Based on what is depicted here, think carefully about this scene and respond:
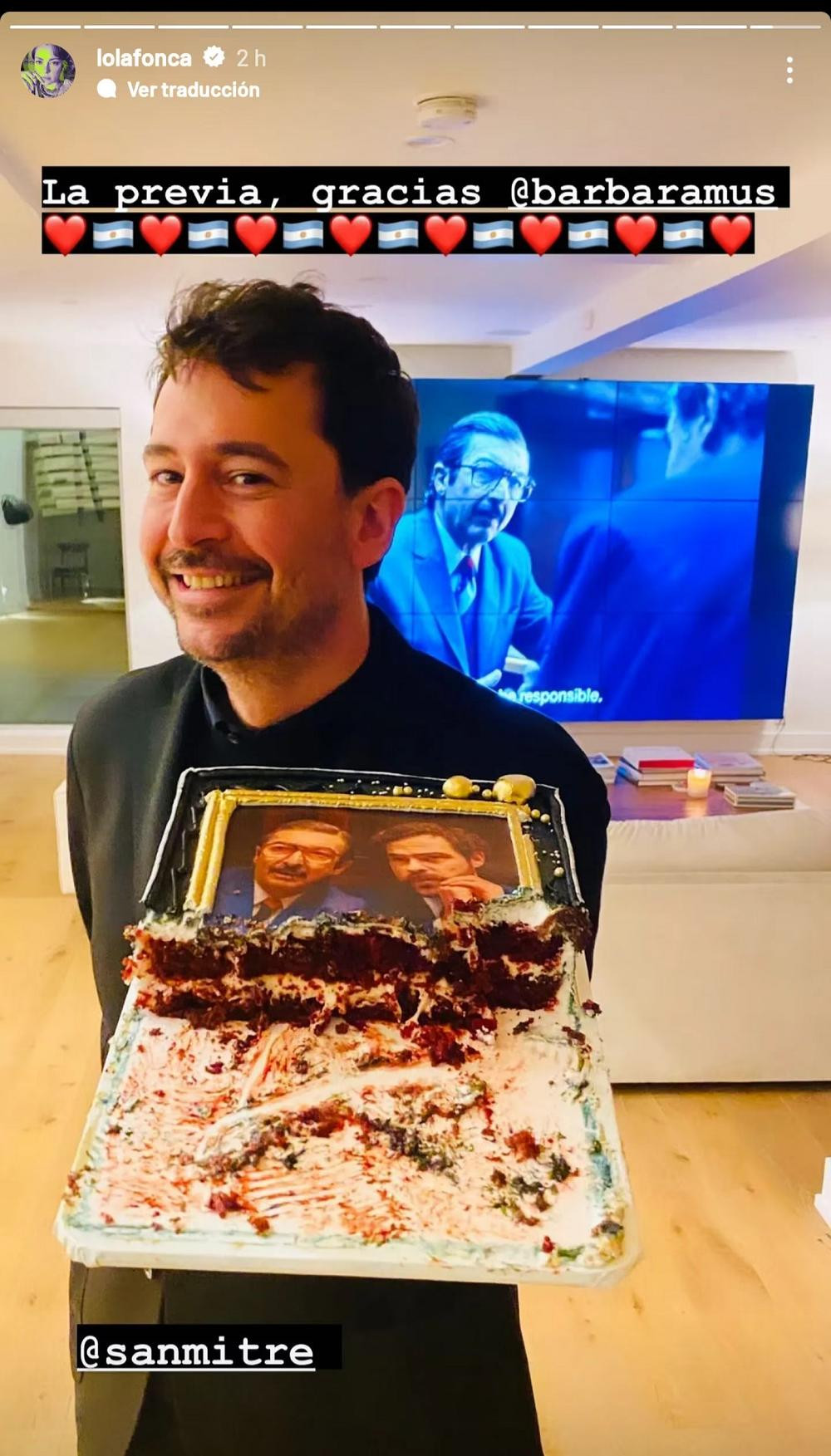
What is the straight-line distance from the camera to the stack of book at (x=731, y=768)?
332 cm

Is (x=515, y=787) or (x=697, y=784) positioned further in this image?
(x=697, y=784)

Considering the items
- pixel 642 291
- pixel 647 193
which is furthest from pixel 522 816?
pixel 642 291

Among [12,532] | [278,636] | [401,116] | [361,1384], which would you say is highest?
[401,116]

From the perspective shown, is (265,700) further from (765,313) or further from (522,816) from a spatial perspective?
(765,313)

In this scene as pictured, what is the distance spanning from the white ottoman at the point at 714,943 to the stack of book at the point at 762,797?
2.55 ft

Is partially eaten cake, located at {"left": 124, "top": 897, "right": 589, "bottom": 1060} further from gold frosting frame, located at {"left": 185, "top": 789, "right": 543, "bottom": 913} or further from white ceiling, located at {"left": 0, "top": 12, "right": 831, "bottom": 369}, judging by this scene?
white ceiling, located at {"left": 0, "top": 12, "right": 831, "bottom": 369}

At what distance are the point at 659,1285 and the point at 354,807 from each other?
46.6 inches

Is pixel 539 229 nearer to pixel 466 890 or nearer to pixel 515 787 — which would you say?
pixel 515 787

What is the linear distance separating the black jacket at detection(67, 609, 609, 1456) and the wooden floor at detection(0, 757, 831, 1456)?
0.34ft

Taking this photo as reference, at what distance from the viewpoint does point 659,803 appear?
10.4 feet

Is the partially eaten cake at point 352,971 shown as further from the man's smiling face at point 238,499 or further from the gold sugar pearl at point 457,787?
the man's smiling face at point 238,499

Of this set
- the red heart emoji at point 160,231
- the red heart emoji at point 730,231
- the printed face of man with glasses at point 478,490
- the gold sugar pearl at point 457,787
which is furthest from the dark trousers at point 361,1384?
the red heart emoji at point 730,231

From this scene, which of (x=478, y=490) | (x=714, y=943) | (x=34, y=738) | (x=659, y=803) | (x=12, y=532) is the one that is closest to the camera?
(x=12, y=532)

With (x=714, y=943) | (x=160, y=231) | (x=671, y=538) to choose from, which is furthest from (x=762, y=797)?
(x=160, y=231)
